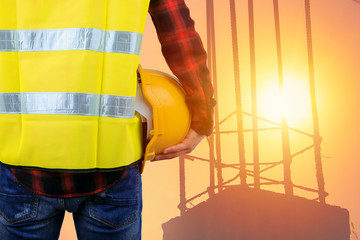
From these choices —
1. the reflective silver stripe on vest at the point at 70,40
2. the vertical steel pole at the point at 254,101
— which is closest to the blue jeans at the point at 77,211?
the reflective silver stripe on vest at the point at 70,40

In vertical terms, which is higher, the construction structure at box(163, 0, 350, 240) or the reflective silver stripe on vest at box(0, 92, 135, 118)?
the reflective silver stripe on vest at box(0, 92, 135, 118)

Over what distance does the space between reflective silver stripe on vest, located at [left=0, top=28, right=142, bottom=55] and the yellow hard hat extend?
0.45 feet

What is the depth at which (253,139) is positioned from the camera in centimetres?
190

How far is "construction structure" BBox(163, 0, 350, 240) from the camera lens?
1.81 m

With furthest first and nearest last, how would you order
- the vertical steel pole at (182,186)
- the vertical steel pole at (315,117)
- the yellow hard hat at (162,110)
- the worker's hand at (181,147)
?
the vertical steel pole at (182,186)
the vertical steel pole at (315,117)
the worker's hand at (181,147)
the yellow hard hat at (162,110)

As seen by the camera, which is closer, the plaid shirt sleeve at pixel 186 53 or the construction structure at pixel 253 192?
the plaid shirt sleeve at pixel 186 53

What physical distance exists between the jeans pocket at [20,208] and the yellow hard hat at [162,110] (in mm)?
251

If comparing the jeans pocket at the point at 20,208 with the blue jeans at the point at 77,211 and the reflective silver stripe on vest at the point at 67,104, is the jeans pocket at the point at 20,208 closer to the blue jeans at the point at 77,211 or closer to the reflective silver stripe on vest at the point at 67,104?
the blue jeans at the point at 77,211

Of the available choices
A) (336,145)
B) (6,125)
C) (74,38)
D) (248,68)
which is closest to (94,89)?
(74,38)

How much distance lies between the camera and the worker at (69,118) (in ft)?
1.99

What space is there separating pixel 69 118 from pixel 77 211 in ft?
0.70

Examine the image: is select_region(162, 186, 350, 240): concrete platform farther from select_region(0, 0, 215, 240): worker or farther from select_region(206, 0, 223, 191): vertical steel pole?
select_region(0, 0, 215, 240): worker

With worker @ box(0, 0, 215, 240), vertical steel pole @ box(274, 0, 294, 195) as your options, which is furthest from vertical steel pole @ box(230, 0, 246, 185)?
worker @ box(0, 0, 215, 240)

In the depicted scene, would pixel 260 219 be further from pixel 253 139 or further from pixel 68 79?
pixel 68 79
